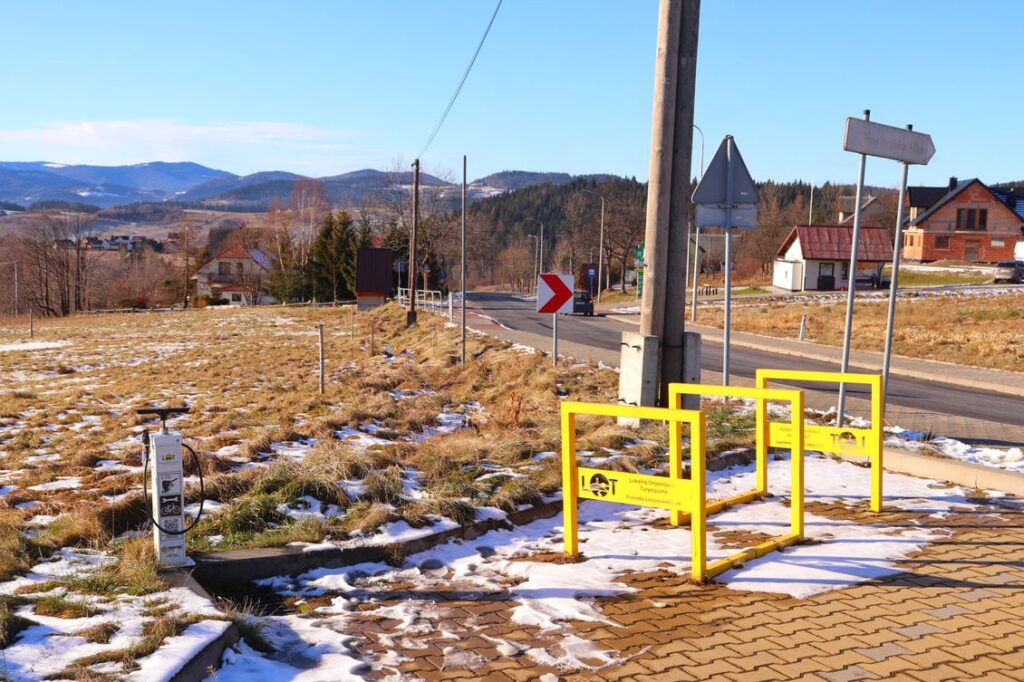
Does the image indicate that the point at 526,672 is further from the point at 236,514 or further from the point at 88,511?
the point at 88,511

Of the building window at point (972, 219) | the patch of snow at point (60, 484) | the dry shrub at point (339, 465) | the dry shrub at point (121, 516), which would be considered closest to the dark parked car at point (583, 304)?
the patch of snow at point (60, 484)

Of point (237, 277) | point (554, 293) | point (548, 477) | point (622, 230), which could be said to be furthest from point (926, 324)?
point (237, 277)

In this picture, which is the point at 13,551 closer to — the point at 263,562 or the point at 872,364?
the point at 263,562

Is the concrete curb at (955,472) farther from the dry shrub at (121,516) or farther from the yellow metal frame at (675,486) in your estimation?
the dry shrub at (121,516)

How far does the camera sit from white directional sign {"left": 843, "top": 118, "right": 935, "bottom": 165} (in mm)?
9227

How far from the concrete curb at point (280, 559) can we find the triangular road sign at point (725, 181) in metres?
5.29

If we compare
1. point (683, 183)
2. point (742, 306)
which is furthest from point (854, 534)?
point (742, 306)

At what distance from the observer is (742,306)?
1890 inches

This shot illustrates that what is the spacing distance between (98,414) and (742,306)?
36345 mm

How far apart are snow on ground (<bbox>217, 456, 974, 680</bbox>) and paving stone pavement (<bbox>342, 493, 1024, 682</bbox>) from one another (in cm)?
7

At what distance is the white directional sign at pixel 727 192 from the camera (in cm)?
1005

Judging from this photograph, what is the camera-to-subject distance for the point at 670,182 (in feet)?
32.7

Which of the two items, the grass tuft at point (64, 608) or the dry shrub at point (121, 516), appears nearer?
the grass tuft at point (64, 608)

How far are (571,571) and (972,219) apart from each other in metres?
81.8
